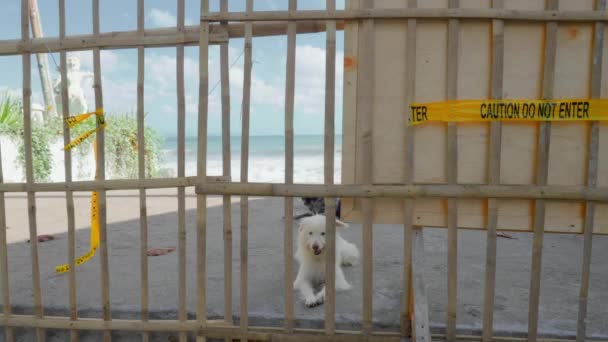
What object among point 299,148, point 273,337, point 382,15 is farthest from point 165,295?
point 299,148

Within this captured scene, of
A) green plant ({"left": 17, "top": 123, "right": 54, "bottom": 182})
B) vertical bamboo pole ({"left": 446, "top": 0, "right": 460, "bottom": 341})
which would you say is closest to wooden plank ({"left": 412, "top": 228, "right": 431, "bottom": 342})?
vertical bamboo pole ({"left": 446, "top": 0, "right": 460, "bottom": 341})

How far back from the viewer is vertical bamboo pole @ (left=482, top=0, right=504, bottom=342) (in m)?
2.48

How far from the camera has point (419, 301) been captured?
8.54 ft

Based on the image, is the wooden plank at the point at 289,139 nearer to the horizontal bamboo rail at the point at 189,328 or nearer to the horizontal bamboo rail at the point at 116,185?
the horizontal bamboo rail at the point at 189,328

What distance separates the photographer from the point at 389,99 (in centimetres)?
262

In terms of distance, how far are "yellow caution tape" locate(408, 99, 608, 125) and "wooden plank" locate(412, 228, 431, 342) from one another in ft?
2.68

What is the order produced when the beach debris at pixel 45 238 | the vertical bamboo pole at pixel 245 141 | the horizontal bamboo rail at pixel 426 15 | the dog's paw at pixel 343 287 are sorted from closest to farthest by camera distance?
the horizontal bamboo rail at pixel 426 15 → the vertical bamboo pole at pixel 245 141 → the dog's paw at pixel 343 287 → the beach debris at pixel 45 238

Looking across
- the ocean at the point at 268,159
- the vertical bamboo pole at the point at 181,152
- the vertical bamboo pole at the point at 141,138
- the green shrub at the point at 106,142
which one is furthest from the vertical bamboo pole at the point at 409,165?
the ocean at the point at 268,159

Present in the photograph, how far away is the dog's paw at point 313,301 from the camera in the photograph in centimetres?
324

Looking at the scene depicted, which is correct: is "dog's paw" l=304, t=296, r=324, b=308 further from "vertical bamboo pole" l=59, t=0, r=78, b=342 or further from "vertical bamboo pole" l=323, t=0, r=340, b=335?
"vertical bamboo pole" l=59, t=0, r=78, b=342

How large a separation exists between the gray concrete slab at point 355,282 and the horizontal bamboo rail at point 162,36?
1919 millimetres

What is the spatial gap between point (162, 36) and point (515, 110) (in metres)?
2.28

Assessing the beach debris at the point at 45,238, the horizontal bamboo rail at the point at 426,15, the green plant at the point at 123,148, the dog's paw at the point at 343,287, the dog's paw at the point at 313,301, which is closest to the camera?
the horizontal bamboo rail at the point at 426,15

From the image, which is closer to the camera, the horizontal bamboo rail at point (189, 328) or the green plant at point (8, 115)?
the horizontal bamboo rail at point (189, 328)
